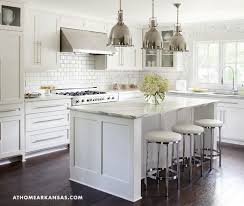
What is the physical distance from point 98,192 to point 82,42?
10.4ft

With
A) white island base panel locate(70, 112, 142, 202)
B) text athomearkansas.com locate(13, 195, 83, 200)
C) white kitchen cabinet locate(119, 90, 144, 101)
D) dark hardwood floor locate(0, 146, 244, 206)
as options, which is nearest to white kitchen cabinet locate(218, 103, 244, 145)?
dark hardwood floor locate(0, 146, 244, 206)

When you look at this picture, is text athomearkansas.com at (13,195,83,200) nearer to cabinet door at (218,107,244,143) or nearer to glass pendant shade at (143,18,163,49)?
glass pendant shade at (143,18,163,49)

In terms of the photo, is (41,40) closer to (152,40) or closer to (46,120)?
(46,120)

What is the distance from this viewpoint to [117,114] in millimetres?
3629

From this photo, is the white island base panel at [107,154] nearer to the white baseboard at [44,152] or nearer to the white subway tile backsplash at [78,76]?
the white baseboard at [44,152]

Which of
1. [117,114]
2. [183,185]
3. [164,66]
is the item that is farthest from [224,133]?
[117,114]

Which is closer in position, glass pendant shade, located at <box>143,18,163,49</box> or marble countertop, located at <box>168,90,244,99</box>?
glass pendant shade, located at <box>143,18,163,49</box>

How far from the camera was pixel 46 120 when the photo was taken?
5445 millimetres

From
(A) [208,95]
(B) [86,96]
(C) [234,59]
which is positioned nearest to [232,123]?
(A) [208,95]

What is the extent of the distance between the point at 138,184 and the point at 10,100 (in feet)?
7.61

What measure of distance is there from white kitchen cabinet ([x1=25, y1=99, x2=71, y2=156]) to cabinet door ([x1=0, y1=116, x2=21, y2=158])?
170mm

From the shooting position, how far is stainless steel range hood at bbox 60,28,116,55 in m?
5.96

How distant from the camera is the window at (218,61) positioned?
6883mm

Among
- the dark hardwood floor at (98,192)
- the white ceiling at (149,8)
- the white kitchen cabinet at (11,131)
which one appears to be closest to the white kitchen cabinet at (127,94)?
the white ceiling at (149,8)
